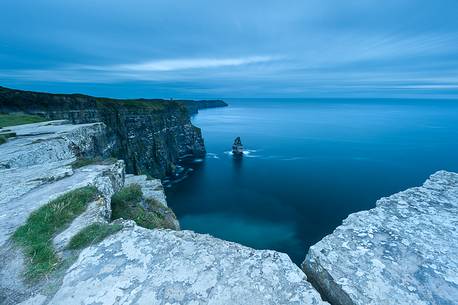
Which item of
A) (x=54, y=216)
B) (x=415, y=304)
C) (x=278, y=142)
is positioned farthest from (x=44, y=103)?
(x=278, y=142)

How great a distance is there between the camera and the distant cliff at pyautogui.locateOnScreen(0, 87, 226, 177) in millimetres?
40747

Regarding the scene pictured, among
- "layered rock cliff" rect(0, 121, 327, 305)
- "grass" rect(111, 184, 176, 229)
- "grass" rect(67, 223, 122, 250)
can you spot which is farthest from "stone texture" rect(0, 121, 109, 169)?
"grass" rect(67, 223, 122, 250)

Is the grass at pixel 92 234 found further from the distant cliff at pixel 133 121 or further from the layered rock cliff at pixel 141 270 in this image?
the distant cliff at pixel 133 121

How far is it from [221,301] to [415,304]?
4010mm

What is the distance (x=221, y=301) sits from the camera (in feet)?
16.5

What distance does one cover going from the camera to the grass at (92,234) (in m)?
6.59

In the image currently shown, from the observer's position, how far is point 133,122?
6047 cm

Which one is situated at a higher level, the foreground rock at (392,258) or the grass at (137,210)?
the foreground rock at (392,258)

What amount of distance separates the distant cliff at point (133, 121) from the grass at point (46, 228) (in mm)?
29199

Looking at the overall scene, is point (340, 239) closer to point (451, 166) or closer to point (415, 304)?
point (415, 304)

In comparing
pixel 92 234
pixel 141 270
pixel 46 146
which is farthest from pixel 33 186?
pixel 141 270

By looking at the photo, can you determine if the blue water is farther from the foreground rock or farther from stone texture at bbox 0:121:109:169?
the foreground rock

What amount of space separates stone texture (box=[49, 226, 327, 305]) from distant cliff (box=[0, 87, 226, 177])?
32403 millimetres

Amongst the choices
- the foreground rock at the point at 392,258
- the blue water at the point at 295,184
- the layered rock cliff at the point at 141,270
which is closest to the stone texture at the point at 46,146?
the layered rock cliff at the point at 141,270
